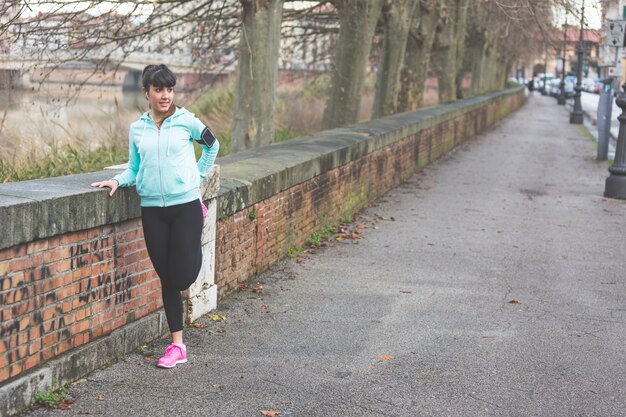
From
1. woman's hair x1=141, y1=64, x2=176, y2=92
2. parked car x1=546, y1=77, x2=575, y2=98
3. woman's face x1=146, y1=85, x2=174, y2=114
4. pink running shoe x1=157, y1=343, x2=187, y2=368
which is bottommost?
parked car x1=546, y1=77, x2=575, y2=98

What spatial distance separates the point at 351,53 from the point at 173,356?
13.4 metres

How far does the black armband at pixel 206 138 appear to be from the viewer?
5.62 m

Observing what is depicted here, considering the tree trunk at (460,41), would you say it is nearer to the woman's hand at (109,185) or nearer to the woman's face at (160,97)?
the woman's face at (160,97)

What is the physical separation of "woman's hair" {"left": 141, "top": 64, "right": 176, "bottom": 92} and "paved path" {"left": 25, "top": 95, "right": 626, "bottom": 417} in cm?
159

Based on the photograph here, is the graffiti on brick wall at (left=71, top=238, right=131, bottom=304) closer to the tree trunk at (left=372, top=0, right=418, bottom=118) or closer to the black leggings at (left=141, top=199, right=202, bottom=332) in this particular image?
the black leggings at (left=141, top=199, right=202, bottom=332)

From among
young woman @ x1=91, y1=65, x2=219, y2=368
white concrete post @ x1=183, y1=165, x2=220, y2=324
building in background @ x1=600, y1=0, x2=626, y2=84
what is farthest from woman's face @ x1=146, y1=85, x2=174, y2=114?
building in background @ x1=600, y1=0, x2=626, y2=84

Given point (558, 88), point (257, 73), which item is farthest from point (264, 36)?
point (558, 88)

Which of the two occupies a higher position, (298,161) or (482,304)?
(298,161)

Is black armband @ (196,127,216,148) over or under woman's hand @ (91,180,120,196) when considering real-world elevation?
over

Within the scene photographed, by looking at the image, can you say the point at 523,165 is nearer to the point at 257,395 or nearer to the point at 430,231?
the point at 430,231

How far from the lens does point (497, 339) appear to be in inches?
265

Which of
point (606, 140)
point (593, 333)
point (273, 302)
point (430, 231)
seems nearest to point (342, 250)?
point (430, 231)

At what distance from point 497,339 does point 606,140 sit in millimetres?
17143

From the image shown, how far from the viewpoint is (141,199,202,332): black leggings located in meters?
5.50
